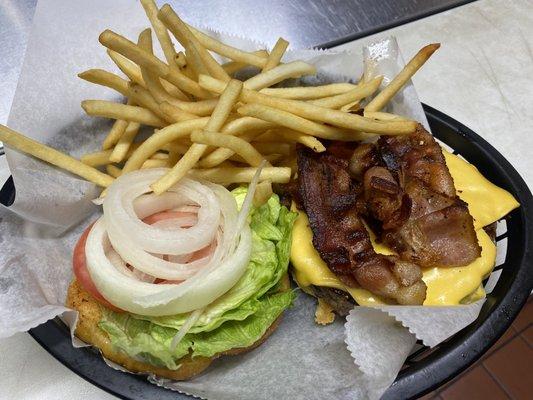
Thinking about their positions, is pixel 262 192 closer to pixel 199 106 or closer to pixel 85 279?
pixel 199 106

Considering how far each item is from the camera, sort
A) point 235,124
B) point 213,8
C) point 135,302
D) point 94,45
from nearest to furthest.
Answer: point 135,302 → point 235,124 → point 94,45 → point 213,8

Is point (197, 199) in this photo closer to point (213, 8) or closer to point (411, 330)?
point (411, 330)

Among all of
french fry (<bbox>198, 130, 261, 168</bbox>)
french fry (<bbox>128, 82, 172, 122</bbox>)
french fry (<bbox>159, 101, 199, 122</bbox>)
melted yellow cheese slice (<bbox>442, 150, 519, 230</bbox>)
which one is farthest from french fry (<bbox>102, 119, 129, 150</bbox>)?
melted yellow cheese slice (<bbox>442, 150, 519, 230</bbox>)

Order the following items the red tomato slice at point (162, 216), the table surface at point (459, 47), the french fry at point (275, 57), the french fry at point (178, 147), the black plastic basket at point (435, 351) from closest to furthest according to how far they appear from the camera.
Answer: the black plastic basket at point (435, 351) < the red tomato slice at point (162, 216) < the french fry at point (178, 147) < the french fry at point (275, 57) < the table surface at point (459, 47)

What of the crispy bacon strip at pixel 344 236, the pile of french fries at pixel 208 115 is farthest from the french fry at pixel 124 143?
the crispy bacon strip at pixel 344 236

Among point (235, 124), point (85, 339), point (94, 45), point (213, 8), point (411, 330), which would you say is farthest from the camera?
point (213, 8)

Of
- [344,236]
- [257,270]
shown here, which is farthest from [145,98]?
[344,236]

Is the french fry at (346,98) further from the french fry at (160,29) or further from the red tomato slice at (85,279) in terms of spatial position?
the red tomato slice at (85,279)

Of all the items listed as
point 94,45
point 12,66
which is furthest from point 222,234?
point 12,66
